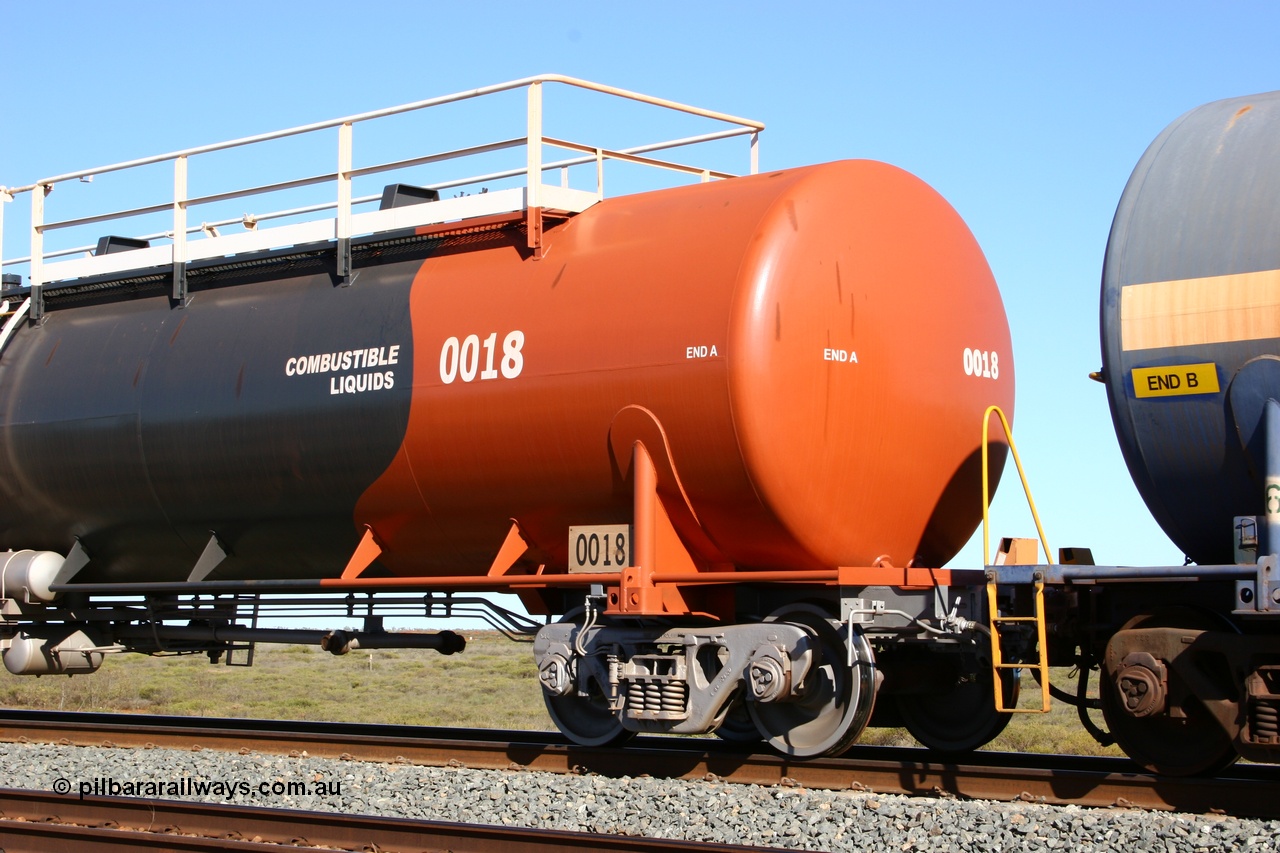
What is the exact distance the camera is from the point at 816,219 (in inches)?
407

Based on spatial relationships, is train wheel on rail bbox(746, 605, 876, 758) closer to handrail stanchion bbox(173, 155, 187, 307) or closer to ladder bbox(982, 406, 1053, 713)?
ladder bbox(982, 406, 1053, 713)

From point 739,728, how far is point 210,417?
5.15m

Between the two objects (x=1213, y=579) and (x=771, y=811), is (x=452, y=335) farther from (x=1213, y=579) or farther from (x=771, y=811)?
(x=1213, y=579)

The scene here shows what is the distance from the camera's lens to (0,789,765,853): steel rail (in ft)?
25.2

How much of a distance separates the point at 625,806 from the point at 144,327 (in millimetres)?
6910

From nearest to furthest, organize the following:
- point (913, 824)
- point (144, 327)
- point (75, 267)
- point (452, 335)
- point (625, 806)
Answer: point (913, 824) < point (625, 806) < point (452, 335) < point (144, 327) < point (75, 267)

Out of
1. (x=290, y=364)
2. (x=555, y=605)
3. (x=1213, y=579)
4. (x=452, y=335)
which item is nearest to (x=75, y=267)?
(x=290, y=364)

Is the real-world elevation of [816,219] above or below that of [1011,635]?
above

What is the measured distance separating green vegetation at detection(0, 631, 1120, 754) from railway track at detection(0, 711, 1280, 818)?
3.70m

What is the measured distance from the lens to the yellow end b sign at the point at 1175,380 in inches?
337

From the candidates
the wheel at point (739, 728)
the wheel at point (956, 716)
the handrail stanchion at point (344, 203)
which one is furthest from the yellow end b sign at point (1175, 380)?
the handrail stanchion at point (344, 203)

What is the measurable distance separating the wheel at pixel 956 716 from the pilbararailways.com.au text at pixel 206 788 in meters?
4.44

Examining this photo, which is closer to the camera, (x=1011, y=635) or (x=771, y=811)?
(x=771, y=811)

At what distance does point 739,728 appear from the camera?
11.8m
